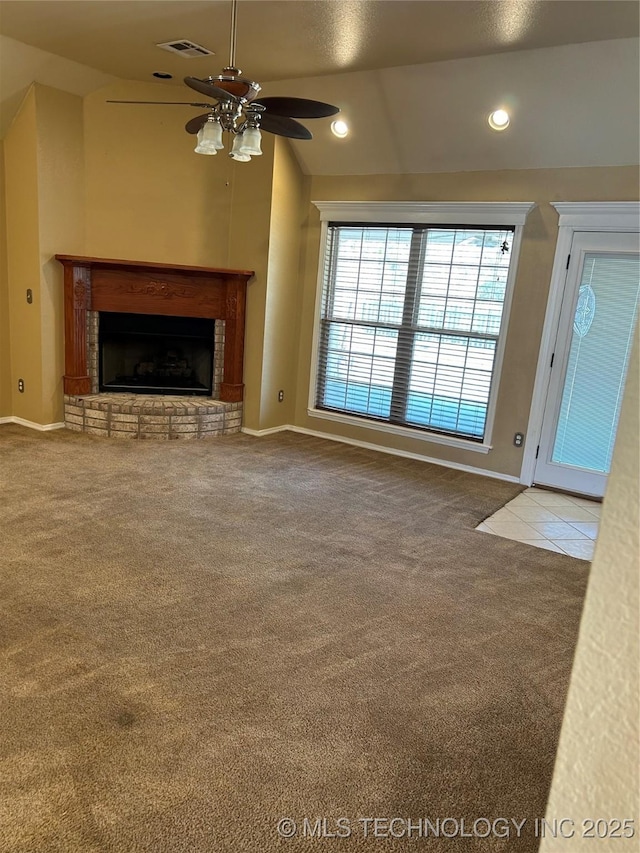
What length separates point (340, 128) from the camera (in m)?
5.12

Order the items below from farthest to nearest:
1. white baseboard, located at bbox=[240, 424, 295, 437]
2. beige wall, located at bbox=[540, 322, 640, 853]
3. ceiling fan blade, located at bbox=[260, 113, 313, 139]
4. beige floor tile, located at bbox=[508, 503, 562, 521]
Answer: white baseboard, located at bbox=[240, 424, 295, 437] < beige floor tile, located at bbox=[508, 503, 562, 521] < ceiling fan blade, located at bbox=[260, 113, 313, 139] < beige wall, located at bbox=[540, 322, 640, 853]

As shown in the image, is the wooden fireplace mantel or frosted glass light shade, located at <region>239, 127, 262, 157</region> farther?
the wooden fireplace mantel

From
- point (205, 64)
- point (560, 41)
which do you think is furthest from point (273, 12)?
point (560, 41)

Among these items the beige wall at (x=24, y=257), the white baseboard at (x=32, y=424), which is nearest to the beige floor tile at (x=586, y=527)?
the white baseboard at (x=32, y=424)

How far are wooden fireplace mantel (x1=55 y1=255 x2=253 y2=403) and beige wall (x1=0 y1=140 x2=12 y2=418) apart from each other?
57 centimetres

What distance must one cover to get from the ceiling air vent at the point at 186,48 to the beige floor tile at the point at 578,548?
13.6ft

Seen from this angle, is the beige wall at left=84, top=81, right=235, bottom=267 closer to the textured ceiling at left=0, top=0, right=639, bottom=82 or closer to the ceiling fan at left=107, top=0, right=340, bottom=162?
the textured ceiling at left=0, top=0, right=639, bottom=82

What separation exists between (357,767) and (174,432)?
4039 mm

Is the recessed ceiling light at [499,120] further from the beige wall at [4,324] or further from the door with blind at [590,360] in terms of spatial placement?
the beige wall at [4,324]

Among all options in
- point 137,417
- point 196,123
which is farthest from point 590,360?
point 137,417

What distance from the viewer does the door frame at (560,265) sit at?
4.35m

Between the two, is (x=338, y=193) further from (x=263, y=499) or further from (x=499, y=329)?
(x=263, y=499)

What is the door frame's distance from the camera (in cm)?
435

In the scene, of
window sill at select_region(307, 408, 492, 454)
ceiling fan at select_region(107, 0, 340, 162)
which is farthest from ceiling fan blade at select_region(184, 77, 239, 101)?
window sill at select_region(307, 408, 492, 454)
